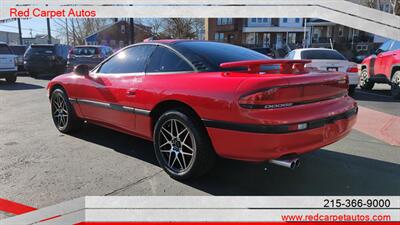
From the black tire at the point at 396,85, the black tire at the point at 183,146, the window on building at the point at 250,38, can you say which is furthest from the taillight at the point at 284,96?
the window on building at the point at 250,38

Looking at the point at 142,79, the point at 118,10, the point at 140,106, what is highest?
the point at 118,10

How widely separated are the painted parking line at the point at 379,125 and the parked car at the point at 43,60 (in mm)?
14057

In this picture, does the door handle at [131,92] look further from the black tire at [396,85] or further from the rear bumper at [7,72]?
the rear bumper at [7,72]

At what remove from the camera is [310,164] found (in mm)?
4398

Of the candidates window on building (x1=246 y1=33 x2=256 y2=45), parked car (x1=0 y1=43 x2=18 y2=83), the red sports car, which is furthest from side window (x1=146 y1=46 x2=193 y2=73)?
window on building (x1=246 y1=33 x2=256 y2=45)

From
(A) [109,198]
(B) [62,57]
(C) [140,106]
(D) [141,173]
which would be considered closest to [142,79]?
(C) [140,106]

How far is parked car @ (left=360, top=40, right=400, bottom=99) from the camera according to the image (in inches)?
382

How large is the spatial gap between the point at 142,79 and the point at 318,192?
7.77ft

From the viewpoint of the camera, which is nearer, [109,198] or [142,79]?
[109,198]

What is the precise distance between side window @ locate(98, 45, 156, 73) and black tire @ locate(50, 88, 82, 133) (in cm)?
94

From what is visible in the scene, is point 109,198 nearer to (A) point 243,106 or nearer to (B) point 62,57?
(A) point 243,106

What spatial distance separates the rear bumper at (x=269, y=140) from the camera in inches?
123

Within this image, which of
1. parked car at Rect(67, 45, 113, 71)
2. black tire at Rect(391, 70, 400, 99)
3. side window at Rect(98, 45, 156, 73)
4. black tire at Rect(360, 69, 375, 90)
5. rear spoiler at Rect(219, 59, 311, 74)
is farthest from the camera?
parked car at Rect(67, 45, 113, 71)

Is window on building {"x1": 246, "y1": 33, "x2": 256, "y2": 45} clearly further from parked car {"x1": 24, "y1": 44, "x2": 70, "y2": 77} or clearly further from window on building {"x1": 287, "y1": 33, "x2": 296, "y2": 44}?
parked car {"x1": 24, "y1": 44, "x2": 70, "y2": 77}
